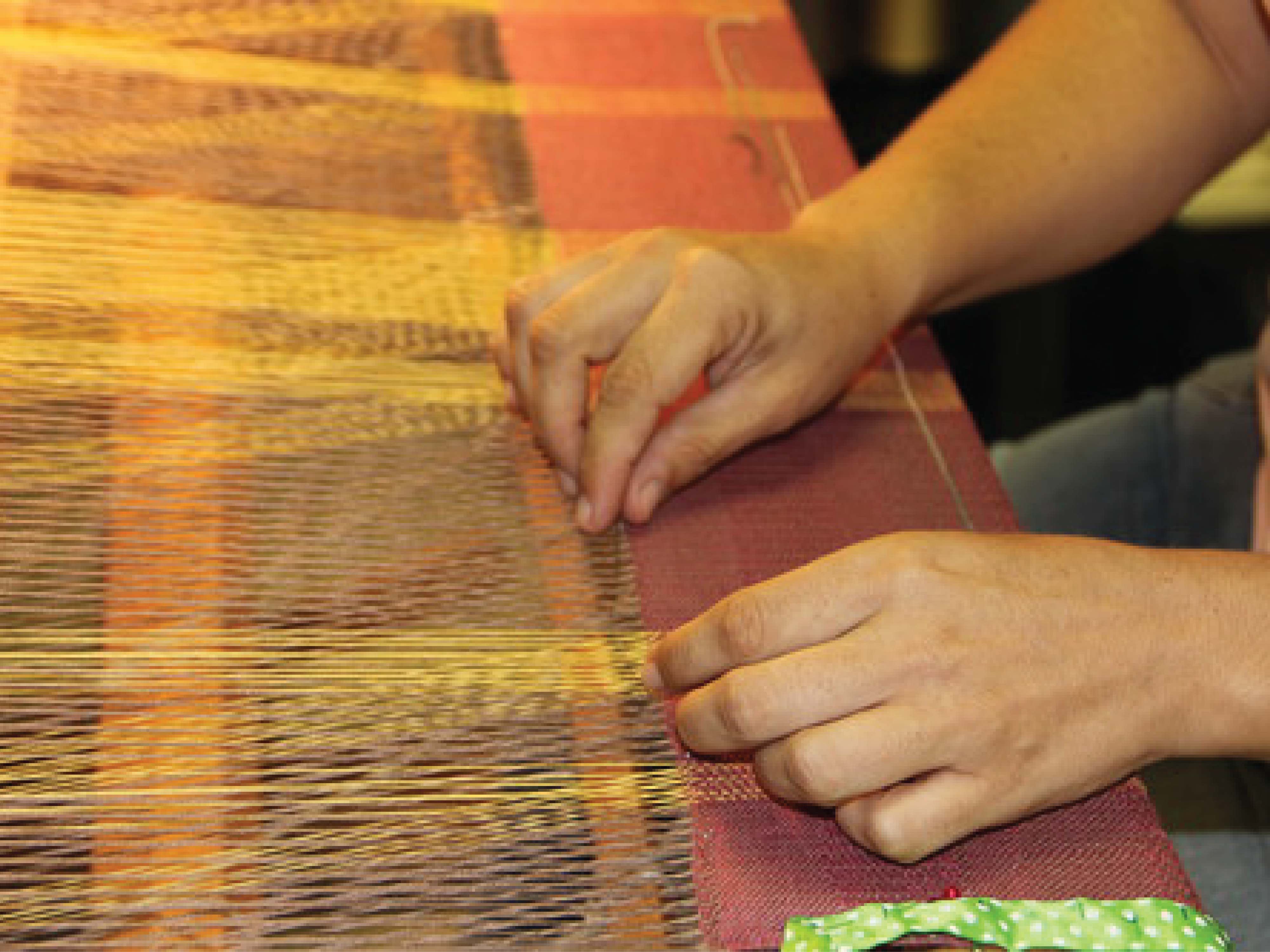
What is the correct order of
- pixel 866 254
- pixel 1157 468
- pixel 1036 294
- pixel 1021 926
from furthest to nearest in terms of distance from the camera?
pixel 1036 294 < pixel 1157 468 < pixel 866 254 < pixel 1021 926

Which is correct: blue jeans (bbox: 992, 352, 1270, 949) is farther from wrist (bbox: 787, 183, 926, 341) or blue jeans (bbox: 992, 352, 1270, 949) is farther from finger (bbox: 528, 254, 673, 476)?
finger (bbox: 528, 254, 673, 476)

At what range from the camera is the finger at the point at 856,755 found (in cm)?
82

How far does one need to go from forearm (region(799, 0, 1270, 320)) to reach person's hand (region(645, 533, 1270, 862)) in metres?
0.37

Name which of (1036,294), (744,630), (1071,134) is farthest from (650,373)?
(1036,294)

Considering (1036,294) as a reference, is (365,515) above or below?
above

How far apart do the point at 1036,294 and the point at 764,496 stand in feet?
5.63

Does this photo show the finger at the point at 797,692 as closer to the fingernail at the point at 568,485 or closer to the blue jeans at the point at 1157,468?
the fingernail at the point at 568,485

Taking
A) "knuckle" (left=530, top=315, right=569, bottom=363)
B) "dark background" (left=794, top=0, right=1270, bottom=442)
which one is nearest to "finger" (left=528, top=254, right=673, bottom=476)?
"knuckle" (left=530, top=315, right=569, bottom=363)

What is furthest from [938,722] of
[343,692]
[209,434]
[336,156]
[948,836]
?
[336,156]

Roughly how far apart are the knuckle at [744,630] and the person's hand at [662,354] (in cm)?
17

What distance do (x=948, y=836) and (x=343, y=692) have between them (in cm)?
34

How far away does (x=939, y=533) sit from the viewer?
2.89 feet

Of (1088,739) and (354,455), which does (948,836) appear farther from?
(354,455)

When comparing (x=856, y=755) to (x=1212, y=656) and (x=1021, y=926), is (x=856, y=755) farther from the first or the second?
(x=1212, y=656)
